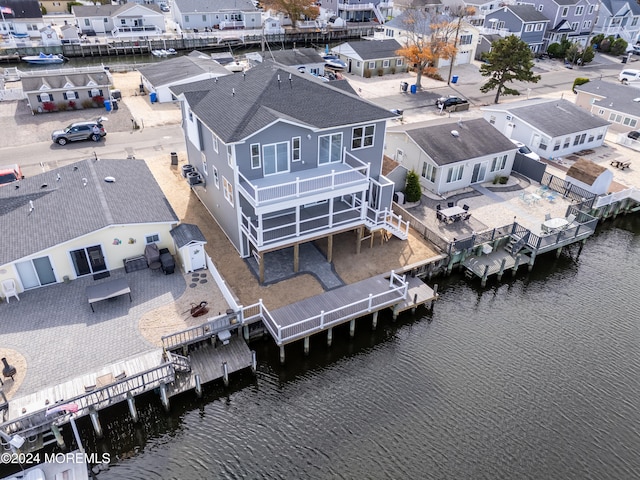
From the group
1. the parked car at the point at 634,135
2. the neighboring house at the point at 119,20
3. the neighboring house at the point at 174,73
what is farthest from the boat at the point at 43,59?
the parked car at the point at 634,135

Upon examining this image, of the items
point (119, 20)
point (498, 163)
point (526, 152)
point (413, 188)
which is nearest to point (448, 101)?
point (526, 152)

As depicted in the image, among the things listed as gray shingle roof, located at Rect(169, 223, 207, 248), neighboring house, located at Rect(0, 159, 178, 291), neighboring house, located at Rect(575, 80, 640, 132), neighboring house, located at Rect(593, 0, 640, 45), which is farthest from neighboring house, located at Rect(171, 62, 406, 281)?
neighboring house, located at Rect(593, 0, 640, 45)

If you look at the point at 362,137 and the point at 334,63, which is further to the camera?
the point at 334,63

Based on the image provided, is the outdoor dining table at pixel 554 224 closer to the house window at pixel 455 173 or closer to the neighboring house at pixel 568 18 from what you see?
the house window at pixel 455 173

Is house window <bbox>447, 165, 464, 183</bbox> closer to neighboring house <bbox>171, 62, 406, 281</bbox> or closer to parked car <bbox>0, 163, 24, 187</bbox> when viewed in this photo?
neighboring house <bbox>171, 62, 406, 281</bbox>

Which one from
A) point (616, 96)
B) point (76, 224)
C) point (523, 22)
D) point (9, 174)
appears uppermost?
point (523, 22)

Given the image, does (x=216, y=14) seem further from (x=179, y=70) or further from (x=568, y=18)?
(x=568, y=18)

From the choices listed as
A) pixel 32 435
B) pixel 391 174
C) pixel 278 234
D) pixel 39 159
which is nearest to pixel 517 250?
pixel 391 174

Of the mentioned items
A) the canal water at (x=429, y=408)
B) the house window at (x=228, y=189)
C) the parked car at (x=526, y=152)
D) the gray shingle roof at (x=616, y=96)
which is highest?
the house window at (x=228, y=189)
